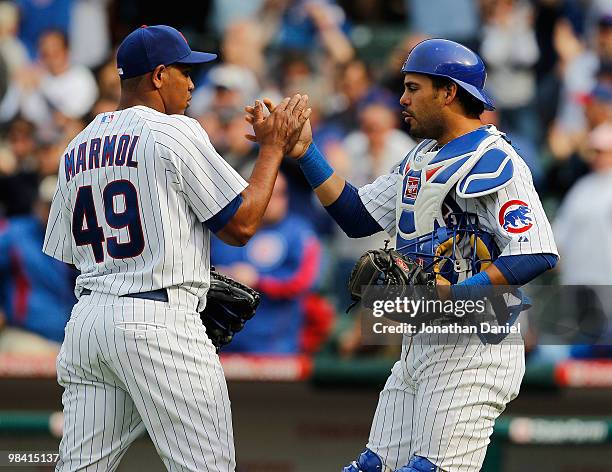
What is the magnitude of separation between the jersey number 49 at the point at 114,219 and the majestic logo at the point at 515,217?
4.11 ft

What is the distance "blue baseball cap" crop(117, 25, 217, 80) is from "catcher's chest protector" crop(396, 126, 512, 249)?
0.90m

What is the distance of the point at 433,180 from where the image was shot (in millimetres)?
4438

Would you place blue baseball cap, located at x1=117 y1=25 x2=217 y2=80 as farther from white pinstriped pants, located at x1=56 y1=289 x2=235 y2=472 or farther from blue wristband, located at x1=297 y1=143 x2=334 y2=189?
white pinstriped pants, located at x1=56 y1=289 x2=235 y2=472

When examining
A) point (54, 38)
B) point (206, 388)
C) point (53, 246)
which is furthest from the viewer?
point (54, 38)

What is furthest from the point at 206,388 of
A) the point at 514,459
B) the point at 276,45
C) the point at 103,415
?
the point at 276,45

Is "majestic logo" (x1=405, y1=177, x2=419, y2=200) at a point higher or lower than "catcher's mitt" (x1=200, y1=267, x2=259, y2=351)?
higher

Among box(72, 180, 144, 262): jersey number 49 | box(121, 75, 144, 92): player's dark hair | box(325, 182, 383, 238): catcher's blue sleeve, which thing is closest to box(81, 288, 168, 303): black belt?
box(72, 180, 144, 262): jersey number 49

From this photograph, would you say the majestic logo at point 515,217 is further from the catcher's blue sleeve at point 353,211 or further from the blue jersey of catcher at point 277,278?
the blue jersey of catcher at point 277,278

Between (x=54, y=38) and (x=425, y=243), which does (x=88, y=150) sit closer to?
(x=425, y=243)

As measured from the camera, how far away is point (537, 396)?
7.33 metres

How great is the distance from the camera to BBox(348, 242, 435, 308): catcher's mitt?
4305mm

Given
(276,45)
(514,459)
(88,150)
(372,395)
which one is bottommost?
(514,459)

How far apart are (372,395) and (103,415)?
3236 mm

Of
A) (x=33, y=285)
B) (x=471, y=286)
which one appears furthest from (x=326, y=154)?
(x=471, y=286)
